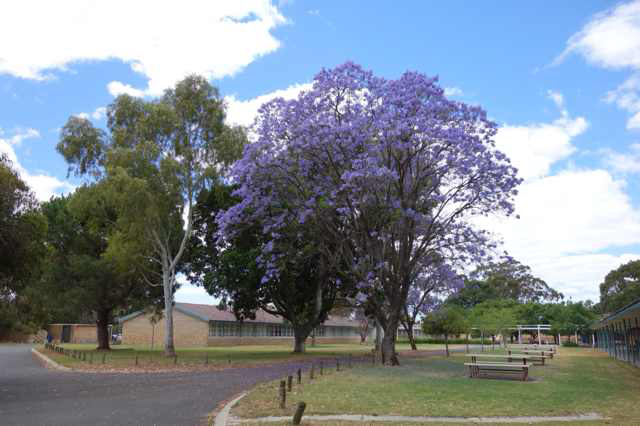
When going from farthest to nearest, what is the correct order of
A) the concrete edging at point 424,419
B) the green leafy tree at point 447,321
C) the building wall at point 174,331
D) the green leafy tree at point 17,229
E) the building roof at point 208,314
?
the building roof at point 208,314, the building wall at point 174,331, the green leafy tree at point 447,321, the green leafy tree at point 17,229, the concrete edging at point 424,419

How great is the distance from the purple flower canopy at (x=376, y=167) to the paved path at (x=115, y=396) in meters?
8.10

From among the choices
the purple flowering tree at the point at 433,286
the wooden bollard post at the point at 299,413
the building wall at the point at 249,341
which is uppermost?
the purple flowering tree at the point at 433,286

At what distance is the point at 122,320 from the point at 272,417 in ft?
193

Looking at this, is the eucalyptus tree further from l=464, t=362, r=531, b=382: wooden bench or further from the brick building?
the brick building

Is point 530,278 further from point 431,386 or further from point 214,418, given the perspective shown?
point 214,418

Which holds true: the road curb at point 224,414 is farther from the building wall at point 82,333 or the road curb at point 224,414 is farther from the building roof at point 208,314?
the building wall at point 82,333

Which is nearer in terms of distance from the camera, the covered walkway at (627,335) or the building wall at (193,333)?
the covered walkway at (627,335)

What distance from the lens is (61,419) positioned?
1103 centimetres

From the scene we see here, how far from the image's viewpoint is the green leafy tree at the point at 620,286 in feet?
205

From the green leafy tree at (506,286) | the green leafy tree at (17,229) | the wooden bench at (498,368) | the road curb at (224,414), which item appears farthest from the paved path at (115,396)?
the green leafy tree at (506,286)

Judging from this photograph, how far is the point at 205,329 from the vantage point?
2258 inches

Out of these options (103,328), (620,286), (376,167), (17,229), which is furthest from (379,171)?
(620,286)

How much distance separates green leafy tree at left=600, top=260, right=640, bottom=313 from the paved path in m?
54.9

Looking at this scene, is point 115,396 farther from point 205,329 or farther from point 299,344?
point 205,329
